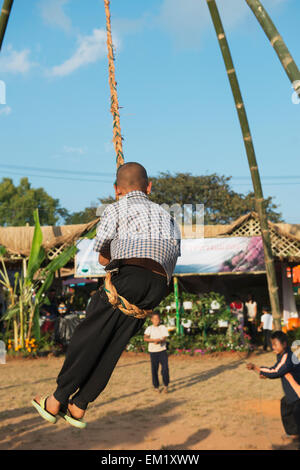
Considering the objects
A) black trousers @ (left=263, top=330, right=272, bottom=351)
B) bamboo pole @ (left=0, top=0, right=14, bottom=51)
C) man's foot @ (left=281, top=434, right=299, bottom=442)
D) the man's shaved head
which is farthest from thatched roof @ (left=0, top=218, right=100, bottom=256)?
the man's shaved head

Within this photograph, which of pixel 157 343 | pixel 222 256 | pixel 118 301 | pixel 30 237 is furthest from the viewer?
pixel 30 237

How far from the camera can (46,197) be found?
45.5 m

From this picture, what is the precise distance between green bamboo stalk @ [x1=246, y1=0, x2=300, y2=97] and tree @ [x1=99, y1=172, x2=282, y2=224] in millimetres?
30376

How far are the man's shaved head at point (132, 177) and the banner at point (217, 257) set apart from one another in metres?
12.6

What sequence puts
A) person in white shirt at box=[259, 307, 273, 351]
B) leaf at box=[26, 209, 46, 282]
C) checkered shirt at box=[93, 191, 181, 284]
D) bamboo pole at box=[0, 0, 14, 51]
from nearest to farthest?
checkered shirt at box=[93, 191, 181, 284] → bamboo pole at box=[0, 0, 14, 51] → leaf at box=[26, 209, 46, 282] → person in white shirt at box=[259, 307, 273, 351]

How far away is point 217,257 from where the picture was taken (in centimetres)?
1583

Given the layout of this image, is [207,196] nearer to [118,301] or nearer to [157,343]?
[157,343]

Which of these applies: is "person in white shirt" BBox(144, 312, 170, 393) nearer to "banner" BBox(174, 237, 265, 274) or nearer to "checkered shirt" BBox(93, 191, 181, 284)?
"banner" BBox(174, 237, 265, 274)

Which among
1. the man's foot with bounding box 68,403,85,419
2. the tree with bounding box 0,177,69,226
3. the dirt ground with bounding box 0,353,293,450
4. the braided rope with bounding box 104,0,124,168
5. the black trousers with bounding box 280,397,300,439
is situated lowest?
the dirt ground with bounding box 0,353,293,450

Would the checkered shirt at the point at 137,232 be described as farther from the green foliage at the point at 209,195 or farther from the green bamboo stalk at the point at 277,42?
the green foliage at the point at 209,195

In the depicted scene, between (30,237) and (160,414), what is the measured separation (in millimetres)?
9524

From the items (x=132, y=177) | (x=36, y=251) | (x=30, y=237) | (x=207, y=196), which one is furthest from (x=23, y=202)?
(x=132, y=177)

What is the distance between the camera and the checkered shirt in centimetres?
289
